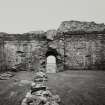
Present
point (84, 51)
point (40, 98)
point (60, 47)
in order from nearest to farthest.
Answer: point (40, 98) < point (84, 51) < point (60, 47)

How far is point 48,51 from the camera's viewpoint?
1043 cm

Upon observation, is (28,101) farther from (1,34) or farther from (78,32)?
(1,34)

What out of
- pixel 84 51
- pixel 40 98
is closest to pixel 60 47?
pixel 84 51

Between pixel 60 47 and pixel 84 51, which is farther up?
pixel 60 47

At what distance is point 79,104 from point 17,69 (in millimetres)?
7583

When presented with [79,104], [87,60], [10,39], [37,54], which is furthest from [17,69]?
[79,104]

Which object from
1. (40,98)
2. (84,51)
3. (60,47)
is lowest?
(40,98)

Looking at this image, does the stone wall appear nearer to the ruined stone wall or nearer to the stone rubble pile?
the ruined stone wall

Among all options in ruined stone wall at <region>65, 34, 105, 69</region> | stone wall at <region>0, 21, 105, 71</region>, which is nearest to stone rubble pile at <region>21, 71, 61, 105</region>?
stone wall at <region>0, 21, 105, 71</region>

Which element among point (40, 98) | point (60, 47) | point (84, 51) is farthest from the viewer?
point (60, 47)

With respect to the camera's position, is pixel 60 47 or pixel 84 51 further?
pixel 60 47

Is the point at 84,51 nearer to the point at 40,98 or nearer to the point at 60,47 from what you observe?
the point at 60,47

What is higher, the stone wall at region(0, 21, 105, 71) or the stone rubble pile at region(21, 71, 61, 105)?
the stone wall at region(0, 21, 105, 71)

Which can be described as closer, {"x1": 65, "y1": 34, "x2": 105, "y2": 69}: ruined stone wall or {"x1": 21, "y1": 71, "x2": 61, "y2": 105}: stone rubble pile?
{"x1": 21, "y1": 71, "x2": 61, "y2": 105}: stone rubble pile
